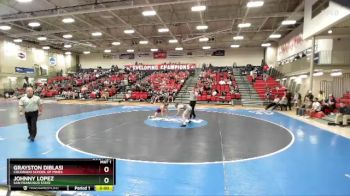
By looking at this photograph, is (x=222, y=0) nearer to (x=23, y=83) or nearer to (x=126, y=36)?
(x=126, y=36)

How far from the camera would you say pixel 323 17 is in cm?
1290

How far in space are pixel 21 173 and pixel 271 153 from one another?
5.76m

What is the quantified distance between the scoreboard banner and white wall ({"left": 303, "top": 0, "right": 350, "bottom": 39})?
11.9 m

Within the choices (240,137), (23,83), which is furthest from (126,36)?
(240,137)

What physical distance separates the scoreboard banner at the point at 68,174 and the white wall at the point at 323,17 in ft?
39.1

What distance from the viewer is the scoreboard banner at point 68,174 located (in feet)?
8.02

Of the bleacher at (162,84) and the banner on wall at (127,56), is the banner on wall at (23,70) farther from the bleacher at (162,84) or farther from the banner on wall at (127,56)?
the bleacher at (162,84)

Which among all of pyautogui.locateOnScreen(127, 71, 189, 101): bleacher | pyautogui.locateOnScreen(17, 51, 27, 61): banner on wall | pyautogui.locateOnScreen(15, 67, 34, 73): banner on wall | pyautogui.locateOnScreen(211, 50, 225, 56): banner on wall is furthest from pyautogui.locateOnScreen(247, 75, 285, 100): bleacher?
pyautogui.locateOnScreen(17, 51, 27, 61): banner on wall

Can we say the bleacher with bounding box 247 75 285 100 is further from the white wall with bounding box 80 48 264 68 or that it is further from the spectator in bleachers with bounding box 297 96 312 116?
the white wall with bounding box 80 48 264 68

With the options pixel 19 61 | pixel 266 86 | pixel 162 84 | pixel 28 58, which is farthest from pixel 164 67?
pixel 19 61

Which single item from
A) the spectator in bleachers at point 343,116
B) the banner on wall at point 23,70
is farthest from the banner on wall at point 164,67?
the spectator in bleachers at point 343,116

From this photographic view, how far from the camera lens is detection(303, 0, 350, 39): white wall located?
35.9 ft

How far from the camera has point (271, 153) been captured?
251 inches

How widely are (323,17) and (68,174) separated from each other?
582 inches
